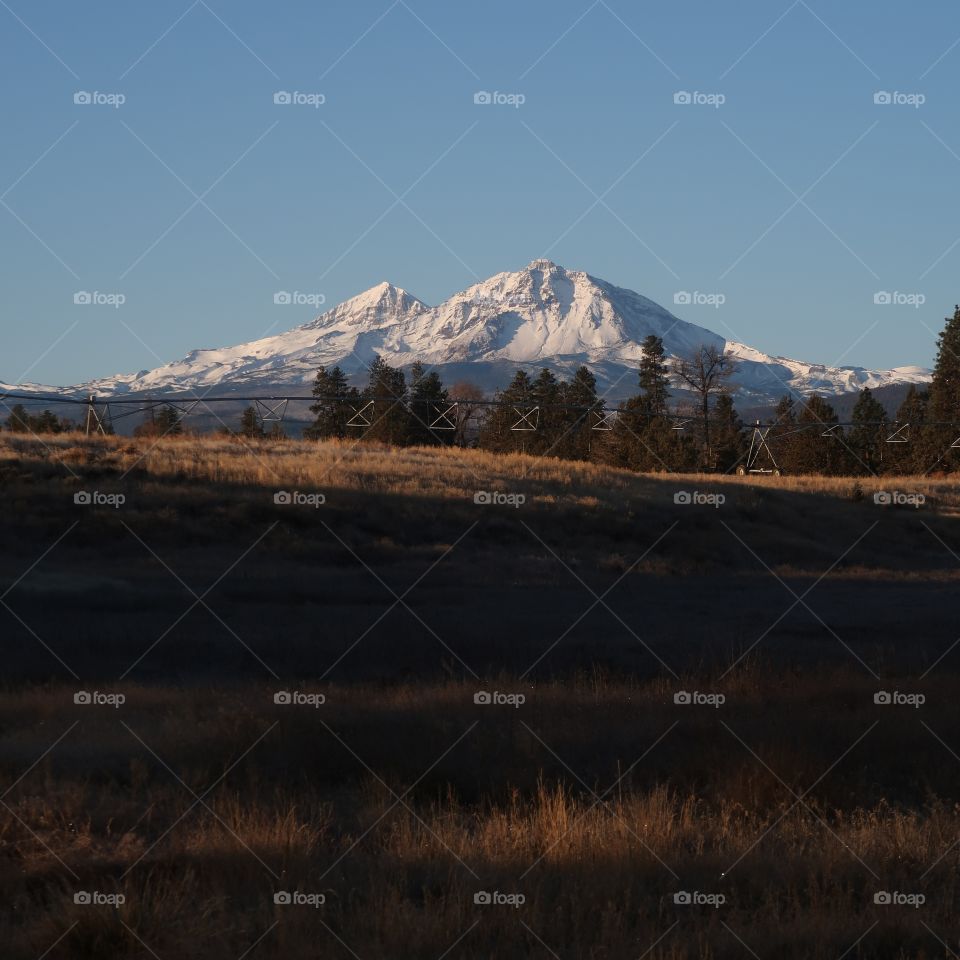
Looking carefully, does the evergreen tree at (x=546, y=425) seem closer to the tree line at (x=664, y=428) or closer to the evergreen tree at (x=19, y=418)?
the tree line at (x=664, y=428)

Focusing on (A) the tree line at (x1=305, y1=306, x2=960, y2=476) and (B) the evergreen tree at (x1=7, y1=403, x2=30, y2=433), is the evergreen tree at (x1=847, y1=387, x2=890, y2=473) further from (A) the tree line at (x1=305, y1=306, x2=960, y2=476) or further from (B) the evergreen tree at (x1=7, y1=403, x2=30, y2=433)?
(B) the evergreen tree at (x1=7, y1=403, x2=30, y2=433)

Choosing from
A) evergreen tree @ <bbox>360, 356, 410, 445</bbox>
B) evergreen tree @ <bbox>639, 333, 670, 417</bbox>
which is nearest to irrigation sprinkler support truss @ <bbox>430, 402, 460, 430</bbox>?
evergreen tree @ <bbox>360, 356, 410, 445</bbox>

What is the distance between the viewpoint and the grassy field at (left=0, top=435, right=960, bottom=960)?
6.51 meters

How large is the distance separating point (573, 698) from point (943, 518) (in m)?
41.7

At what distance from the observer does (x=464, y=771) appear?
996cm

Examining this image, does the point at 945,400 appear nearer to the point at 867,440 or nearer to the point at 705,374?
the point at 867,440

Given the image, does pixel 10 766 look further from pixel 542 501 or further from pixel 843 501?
pixel 843 501

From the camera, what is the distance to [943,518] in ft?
164

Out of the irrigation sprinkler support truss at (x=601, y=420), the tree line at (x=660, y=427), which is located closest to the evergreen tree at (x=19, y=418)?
the tree line at (x=660, y=427)

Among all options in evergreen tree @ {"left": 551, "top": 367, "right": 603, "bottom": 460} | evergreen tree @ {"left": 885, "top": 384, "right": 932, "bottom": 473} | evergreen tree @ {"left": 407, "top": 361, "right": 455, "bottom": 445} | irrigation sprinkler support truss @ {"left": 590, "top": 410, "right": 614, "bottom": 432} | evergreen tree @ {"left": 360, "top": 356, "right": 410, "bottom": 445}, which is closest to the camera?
irrigation sprinkler support truss @ {"left": 590, "top": 410, "right": 614, "bottom": 432}

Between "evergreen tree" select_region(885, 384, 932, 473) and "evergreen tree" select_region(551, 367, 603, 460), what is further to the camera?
"evergreen tree" select_region(551, 367, 603, 460)

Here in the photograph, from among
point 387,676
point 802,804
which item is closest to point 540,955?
point 802,804

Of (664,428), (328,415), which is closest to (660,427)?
(664,428)

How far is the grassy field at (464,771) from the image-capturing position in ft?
21.4
